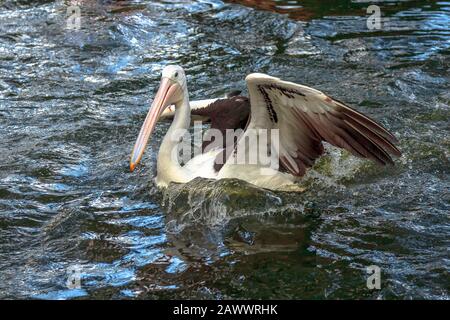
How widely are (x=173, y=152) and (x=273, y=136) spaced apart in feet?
2.20

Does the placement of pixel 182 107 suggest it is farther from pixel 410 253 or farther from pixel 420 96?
pixel 420 96

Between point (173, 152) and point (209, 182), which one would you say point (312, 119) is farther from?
point (173, 152)

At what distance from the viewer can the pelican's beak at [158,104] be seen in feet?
16.1

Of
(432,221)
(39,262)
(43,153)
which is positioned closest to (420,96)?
(432,221)

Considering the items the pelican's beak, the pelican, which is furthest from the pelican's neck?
the pelican's beak

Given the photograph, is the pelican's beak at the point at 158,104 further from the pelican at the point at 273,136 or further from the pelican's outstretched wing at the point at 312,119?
the pelican's outstretched wing at the point at 312,119

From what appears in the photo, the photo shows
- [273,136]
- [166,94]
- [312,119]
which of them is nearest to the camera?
[312,119]

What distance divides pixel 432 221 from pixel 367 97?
7.41ft

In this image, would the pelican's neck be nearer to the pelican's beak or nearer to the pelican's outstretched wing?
the pelican's beak

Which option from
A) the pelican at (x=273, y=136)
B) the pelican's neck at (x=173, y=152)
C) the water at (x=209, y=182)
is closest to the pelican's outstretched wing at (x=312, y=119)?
the pelican at (x=273, y=136)

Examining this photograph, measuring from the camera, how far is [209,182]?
5.10 m

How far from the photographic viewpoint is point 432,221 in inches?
187

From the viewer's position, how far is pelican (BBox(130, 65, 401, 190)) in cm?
467

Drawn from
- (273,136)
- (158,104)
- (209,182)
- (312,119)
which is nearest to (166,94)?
(158,104)
